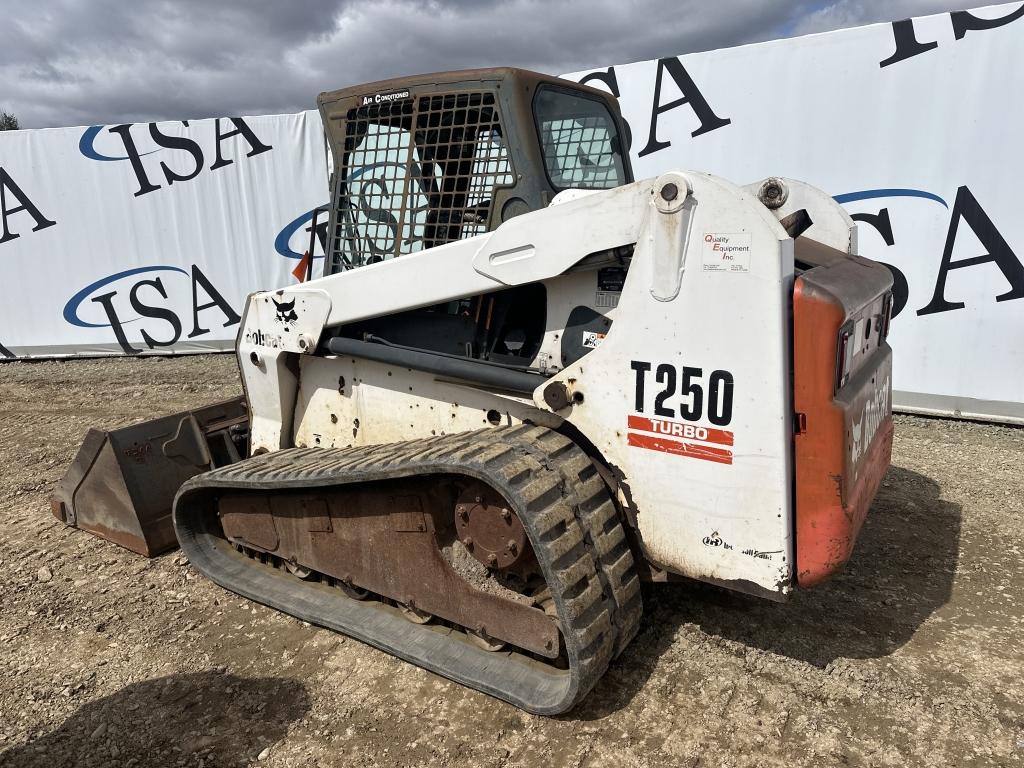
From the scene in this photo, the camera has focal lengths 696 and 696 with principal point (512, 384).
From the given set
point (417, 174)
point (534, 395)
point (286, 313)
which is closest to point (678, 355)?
point (534, 395)

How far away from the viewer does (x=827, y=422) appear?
2133 mm

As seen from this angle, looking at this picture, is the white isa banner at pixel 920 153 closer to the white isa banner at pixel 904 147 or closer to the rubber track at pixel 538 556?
the white isa banner at pixel 904 147

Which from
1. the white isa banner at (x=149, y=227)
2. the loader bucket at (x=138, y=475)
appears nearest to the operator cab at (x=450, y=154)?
the loader bucket at (x=138, y=475)

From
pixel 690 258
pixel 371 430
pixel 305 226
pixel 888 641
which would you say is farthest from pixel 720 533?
pixel 305 226

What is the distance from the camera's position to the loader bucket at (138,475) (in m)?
3.75

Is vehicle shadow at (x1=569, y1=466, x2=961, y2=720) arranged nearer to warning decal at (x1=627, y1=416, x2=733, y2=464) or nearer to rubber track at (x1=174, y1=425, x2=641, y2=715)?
rubber track at (x1=174, y1=425, x2=641, y2=715)

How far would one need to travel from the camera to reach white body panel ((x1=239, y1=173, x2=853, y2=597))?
84.0 inches

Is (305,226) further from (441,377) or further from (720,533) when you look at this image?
(720,533)

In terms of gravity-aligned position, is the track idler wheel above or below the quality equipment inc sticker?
below

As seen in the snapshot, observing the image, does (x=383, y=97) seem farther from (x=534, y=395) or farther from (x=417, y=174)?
(x=534, y=395)

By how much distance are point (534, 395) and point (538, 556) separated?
61 cm

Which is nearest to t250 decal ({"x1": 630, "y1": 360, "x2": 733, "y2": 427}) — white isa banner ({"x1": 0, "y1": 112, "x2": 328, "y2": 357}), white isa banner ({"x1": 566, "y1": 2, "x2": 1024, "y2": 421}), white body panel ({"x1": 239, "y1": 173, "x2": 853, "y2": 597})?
white body panel ({"x1": 239, "y1": 173, "x2": 853, "y2": 597})

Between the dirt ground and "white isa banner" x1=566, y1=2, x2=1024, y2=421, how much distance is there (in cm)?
270

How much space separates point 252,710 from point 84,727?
1.93ft
